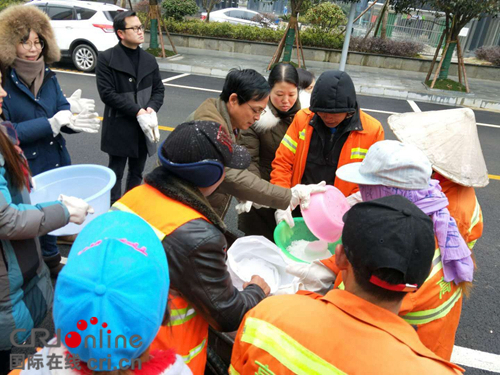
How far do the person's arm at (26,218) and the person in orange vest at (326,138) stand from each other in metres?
1.29

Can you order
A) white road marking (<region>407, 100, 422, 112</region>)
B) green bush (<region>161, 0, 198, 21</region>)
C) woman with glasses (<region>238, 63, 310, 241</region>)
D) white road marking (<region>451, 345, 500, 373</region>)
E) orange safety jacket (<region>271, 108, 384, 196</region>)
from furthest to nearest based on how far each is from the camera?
green bush (<region>161, 0, 198, 21</region>) < white road marking (<region>407, 100, 422, 112</region>) < woman with glasses (<region>238, 63, 310, 241</region>) < white road marking (<region>451, 345, 500, 373</region>) < orange safety jacket (<region>271, 108, 384, 196</region>)

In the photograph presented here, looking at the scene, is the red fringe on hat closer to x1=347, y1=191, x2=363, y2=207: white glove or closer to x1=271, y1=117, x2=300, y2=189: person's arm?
x1=347, y1=191, x2=363, y2=207: white glove

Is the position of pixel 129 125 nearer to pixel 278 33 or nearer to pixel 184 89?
pixel 184 89

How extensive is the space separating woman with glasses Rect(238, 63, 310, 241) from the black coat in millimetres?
1261

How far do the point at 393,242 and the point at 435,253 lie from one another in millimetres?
639

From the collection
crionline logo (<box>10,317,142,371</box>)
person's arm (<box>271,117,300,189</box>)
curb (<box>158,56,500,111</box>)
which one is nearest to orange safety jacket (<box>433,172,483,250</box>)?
person's arm (<box>271,117,300,189</box>)

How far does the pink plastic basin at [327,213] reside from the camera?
2.19 metres

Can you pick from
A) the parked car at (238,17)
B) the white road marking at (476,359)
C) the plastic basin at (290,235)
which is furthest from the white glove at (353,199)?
the parked car at (238,17)

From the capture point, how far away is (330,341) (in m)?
1.02

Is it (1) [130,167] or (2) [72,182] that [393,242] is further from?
(1) [130,167]

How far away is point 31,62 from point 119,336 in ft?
7.42

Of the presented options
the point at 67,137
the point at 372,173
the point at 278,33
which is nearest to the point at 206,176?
the point at 372,173

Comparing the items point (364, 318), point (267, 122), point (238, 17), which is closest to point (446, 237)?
point (364, 318)

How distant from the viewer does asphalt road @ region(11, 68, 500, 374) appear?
282 centimetres
